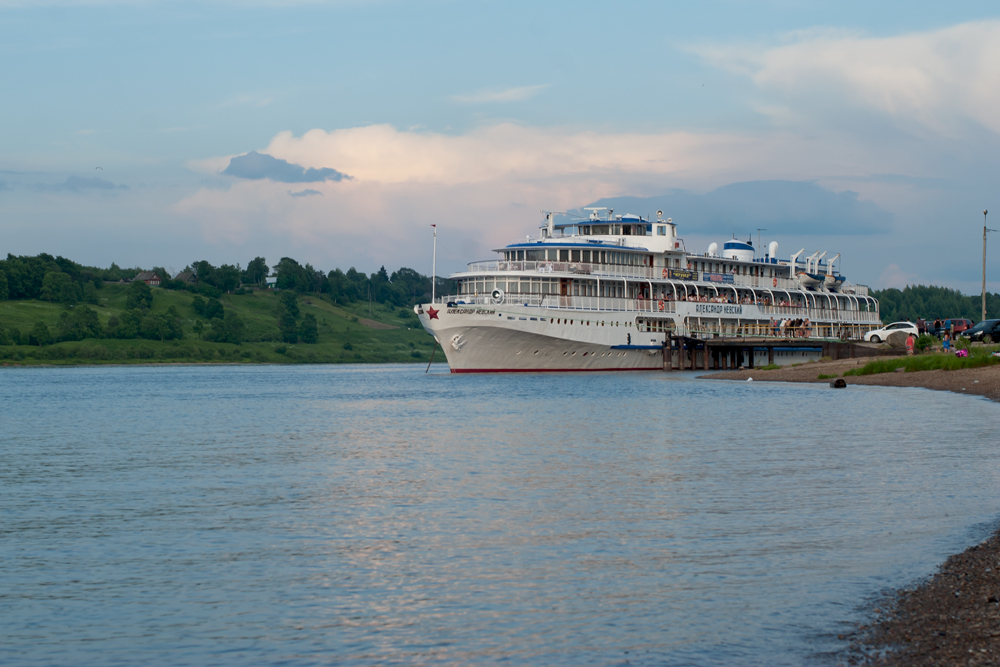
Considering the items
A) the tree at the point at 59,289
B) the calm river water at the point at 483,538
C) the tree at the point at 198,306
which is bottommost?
the calm river water at the point at 483,538

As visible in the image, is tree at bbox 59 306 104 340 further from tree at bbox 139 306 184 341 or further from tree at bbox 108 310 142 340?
tree at bbox 139 306 184 341

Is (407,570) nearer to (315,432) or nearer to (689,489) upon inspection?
(689,489)

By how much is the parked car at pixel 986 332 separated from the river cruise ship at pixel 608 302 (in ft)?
58.3

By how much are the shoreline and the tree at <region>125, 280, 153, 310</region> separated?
169359mm

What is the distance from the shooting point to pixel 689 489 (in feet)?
66.6

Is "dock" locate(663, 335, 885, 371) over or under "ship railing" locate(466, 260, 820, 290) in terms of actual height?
under

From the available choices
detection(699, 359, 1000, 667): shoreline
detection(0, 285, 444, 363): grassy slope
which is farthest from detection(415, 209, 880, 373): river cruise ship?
detection(0, 285, 444, 363): grassy slope

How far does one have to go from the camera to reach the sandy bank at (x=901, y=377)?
4678 centimetres

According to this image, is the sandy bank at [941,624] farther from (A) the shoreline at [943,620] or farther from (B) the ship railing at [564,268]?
(B) the ship railing at [564,268]

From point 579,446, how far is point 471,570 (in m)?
16.0

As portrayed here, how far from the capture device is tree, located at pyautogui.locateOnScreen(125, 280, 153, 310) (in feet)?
551

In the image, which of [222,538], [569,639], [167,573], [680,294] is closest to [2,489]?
[222,538]

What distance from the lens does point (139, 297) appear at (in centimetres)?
16975

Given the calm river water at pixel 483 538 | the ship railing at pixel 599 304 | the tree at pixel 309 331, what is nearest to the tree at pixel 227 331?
the tree at pixel 309 331
